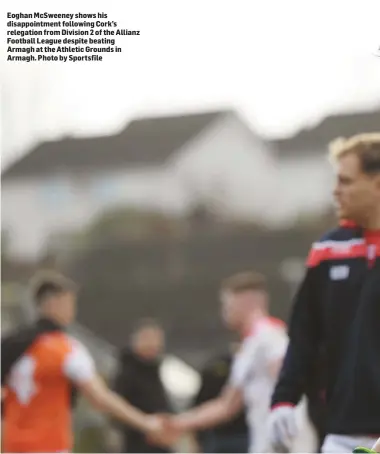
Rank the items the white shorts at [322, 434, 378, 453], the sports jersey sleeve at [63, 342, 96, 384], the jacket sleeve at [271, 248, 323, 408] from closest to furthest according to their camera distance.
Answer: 1. the white shorts at [322, 434, 378, 453]
2. the jacket sleeve at [271, 248, 323, 408]
3. the sports jersey sleeve at [63, 342, 96, 384]

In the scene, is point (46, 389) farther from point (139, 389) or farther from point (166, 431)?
point (166, 431)

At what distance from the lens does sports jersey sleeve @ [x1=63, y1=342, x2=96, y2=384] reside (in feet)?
13.3

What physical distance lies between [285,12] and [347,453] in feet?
5.33

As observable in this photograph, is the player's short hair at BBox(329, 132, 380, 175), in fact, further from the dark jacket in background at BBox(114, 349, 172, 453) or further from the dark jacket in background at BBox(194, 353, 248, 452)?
the dark jacket in background at BBox(114, 349, 172, 453)

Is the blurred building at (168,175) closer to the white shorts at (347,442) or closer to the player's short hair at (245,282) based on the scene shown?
the player's short hair at (245,282)

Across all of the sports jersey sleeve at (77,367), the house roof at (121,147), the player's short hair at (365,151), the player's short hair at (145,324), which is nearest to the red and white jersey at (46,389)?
the sports jersey sleeve at (77,367)

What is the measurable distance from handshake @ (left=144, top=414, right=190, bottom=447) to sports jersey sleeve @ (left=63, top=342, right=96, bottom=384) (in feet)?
1.04

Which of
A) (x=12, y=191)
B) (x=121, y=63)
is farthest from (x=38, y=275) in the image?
(x=121, y=63)

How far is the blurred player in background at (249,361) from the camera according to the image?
4.02 meters

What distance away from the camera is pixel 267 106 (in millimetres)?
4000

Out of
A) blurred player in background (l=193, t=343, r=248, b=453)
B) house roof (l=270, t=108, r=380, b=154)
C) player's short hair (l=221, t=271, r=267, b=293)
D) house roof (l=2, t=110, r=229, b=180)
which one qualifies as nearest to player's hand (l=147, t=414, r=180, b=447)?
blurred player in background (l=193, t=343, r=248, b=453)

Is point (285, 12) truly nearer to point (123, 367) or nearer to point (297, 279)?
point (297, 279)

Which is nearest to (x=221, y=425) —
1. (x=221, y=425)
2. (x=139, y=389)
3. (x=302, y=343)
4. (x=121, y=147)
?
(x=221, y=425)

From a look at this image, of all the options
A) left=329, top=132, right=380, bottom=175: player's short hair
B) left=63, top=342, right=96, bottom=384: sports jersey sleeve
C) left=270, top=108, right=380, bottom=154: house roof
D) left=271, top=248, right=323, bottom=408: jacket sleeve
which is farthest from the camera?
left=63, top=342, right=96, bottom=384: sports jersey sleeve
